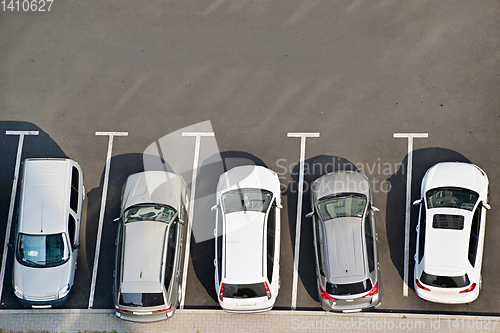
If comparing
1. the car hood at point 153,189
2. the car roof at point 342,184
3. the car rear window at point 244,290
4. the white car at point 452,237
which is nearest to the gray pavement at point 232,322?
the white car at point 452,237

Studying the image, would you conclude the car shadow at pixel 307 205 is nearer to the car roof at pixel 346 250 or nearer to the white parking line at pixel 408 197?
the car roof at pixel 346 250

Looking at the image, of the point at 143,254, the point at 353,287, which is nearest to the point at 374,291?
the point at 353,287

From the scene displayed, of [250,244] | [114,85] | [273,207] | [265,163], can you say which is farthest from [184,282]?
[114,85]

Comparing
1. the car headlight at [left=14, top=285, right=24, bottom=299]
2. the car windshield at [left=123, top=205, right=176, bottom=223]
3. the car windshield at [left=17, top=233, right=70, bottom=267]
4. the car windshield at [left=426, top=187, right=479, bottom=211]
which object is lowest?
the car headlight at [left=14, top=285, right=24, bottom=299]

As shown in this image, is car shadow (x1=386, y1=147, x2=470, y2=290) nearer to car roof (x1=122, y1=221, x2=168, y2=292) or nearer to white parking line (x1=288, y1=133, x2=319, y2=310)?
white parking line (x1=288, y1=133, x2=319, y2=310)

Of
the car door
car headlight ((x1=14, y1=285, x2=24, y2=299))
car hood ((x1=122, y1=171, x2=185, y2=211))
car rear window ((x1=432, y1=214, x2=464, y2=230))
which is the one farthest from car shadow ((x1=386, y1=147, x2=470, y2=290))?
car headlight ((x1=14, y1=285, x2=24, y2=299))

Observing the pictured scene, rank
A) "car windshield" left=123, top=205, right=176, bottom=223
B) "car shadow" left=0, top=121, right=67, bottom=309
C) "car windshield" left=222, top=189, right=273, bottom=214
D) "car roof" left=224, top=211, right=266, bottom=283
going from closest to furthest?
1. "car roof" left=224, top=211, right=266, bottom=283
2. "car windshield" left=222, top=189, right=273, bottom=214
3. "car windshield" left=123, top=205, right=176, bottom=223
4. "car shadow" left=0, top=121, right=67, bottom=309
